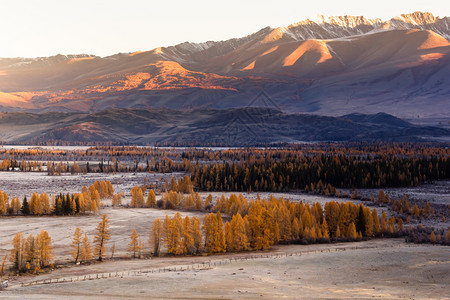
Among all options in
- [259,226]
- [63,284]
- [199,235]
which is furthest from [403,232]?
[63,284]

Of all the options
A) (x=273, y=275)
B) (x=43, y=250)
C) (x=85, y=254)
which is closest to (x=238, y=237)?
(x=273, y=275)

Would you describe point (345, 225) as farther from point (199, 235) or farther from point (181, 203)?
point (181, 203)

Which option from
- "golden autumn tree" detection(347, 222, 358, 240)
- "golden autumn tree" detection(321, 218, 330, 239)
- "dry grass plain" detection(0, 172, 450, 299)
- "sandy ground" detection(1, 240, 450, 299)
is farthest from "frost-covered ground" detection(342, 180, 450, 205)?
"sandy ground" detection(1, 240, 450, 299)

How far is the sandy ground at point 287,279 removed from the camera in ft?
191

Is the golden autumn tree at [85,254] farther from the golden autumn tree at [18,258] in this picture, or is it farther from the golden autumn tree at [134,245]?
the golden autumn tree at [18,258]

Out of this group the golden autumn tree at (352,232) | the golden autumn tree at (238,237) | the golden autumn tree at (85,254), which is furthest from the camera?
the golden autumn tree at (352,232)

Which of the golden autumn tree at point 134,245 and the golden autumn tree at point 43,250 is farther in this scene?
the golden autumn tree at point 134,245

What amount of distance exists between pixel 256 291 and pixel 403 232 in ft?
175

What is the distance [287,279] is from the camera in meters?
66.8

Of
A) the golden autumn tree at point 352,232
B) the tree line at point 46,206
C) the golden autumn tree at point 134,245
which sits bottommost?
the golden autumn tree at point 352,232

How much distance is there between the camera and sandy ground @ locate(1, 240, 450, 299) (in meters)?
58.3

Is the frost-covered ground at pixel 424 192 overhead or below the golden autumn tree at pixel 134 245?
below

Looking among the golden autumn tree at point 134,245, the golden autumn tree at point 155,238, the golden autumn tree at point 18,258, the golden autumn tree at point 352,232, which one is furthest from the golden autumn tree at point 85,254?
the golden autumn tree at point 352,232

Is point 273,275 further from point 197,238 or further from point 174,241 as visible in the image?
point 174,241
